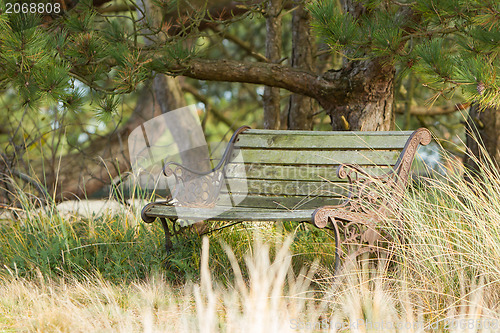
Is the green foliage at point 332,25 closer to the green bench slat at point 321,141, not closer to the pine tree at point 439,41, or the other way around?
the pine tree at point 439,41

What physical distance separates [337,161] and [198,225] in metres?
1.00

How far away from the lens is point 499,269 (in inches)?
89.7

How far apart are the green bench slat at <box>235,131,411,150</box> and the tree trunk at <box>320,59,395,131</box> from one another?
26.2 inches

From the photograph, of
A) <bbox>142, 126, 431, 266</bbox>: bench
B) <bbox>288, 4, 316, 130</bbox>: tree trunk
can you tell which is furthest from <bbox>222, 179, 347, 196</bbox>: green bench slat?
<bbox>288, 4, 316, 130</bbox>: tree trunk

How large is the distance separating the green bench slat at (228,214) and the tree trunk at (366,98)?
1.34m

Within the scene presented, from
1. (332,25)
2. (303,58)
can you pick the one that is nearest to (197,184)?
(332,25)

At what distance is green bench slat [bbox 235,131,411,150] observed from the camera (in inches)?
117

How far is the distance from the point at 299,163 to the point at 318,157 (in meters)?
0.12

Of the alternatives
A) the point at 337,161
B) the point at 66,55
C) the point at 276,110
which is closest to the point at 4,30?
the point at 66,55

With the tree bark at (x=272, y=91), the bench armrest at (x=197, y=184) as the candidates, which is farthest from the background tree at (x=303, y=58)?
the bench armrest at (x=197, y=184)

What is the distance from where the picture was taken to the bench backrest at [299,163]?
3.01 meters

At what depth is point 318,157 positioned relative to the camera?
3160mm

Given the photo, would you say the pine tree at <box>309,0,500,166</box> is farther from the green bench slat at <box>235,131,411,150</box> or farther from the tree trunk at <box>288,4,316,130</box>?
the tree trunk at <box>288,4,316,130</box>

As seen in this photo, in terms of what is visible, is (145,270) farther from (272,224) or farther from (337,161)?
(337,161)
